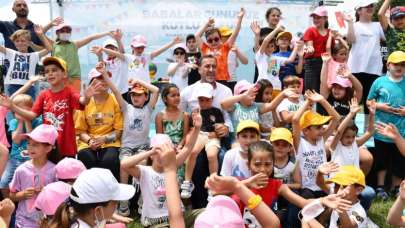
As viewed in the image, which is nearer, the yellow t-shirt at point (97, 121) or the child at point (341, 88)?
the yellow t-shirt at point (97, 121)

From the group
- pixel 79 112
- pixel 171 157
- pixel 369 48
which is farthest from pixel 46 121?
pixel 369 48

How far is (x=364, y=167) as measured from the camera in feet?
20.0

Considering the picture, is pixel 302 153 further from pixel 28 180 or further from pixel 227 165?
pixel 28 180

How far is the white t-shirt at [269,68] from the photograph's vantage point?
7391 millimetres

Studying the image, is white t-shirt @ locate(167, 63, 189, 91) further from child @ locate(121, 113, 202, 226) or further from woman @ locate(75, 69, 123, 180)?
child @ locate(121, 113, 202, 226)

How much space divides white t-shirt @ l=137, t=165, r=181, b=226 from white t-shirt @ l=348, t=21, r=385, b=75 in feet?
12.4

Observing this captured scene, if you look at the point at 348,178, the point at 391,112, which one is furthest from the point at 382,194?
the point at 348,178

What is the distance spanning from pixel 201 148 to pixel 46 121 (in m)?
1.68

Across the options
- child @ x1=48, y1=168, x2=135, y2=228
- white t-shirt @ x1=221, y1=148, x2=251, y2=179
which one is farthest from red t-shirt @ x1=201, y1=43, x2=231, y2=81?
child @ x1=48, y1=168, x2=135, y2=228

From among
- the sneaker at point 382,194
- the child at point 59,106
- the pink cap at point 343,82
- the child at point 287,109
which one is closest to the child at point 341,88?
the pink cap at point 343,82

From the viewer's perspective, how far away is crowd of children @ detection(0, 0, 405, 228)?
3887mm

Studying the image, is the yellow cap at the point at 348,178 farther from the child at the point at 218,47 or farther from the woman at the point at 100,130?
the child at the point at 218,47

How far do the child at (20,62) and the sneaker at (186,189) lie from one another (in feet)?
9.06

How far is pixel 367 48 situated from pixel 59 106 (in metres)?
4.28
